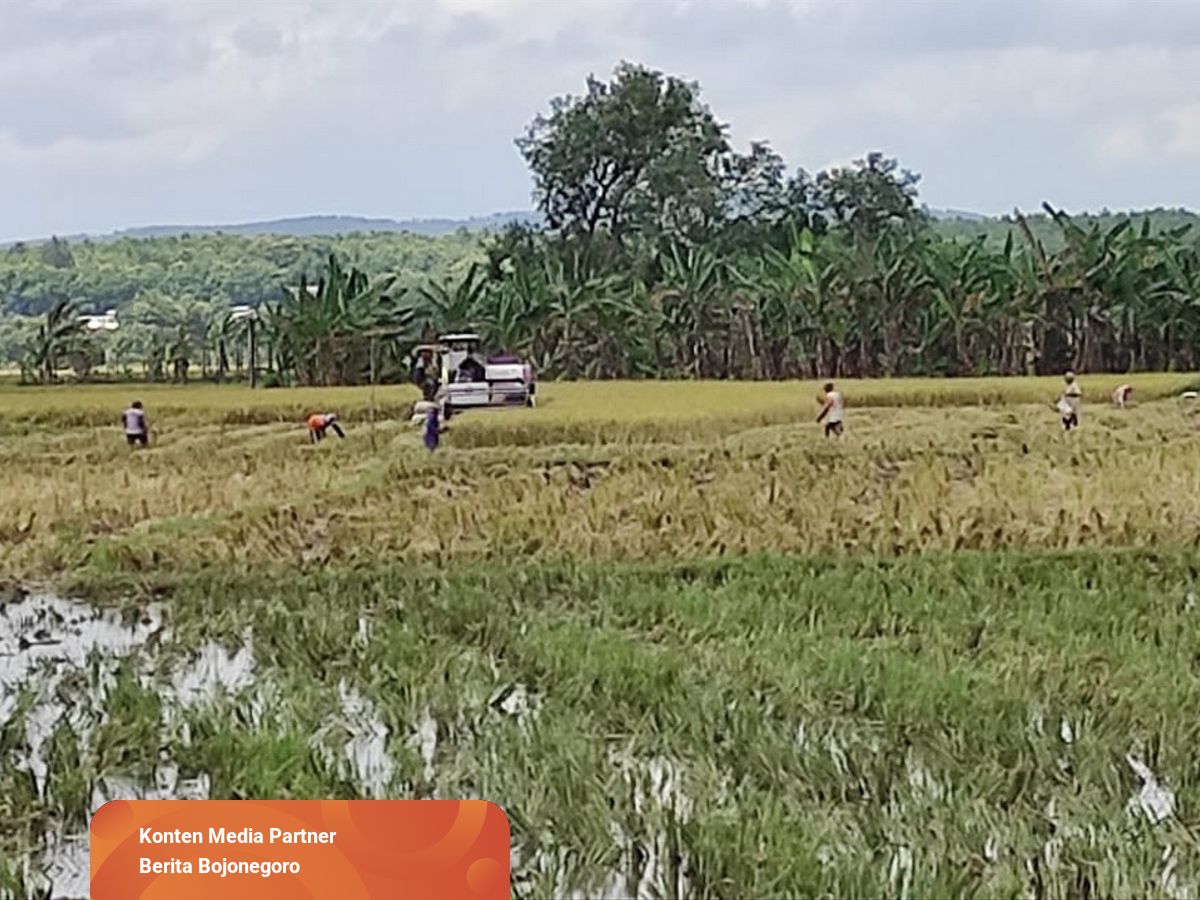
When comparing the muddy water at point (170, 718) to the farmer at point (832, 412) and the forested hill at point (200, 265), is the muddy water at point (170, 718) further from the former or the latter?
the farmer at point (832, 412)

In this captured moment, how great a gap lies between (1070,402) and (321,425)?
1.75m

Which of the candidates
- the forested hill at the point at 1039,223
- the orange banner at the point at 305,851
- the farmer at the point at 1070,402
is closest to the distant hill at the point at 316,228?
the forested hill at the point at 1039,223

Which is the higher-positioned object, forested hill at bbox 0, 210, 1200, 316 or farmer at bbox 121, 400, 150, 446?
forested hill at bbox 0, 210, 1200, 316

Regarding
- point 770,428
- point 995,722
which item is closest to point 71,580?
point 770,428

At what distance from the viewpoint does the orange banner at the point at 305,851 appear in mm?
1471

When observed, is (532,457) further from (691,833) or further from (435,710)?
(691,833)

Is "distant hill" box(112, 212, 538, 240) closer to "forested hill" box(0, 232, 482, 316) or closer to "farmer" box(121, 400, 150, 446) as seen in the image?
"forested hill" box(0, 232, 482, 316)

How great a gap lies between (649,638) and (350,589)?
0.63m

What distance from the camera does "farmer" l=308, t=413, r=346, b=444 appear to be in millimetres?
3283

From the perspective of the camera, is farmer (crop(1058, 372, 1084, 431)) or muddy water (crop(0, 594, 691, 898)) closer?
muddy water (crop(0, 594, 691, 898))

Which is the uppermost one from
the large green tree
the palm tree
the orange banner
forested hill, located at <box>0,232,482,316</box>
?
the large green tree

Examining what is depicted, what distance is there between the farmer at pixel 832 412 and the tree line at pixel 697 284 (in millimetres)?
128

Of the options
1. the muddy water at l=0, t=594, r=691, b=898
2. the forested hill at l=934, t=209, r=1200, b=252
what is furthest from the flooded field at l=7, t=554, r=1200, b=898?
the forested hill at l=934, t=209, r=1200, b=252

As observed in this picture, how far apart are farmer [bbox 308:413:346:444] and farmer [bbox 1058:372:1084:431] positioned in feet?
5.53
